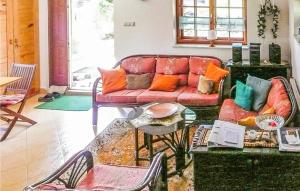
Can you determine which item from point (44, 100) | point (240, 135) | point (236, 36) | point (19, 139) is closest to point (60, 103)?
point (44, 100)

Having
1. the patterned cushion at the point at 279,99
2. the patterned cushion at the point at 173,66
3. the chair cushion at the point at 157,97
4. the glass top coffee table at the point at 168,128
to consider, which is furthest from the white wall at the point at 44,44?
the patterned cushion at the point at 279,99

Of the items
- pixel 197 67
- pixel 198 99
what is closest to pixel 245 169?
pixel 198 99

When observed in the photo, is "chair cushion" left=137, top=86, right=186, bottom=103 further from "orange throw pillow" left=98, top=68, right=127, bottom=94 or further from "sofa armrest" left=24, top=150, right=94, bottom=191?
"sofa armrest" left=24, top=150, right=94, bottom=191

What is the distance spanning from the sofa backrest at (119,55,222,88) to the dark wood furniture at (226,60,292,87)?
0.25 m

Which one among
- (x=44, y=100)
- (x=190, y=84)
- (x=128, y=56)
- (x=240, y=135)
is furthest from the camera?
(x=44, y=100)

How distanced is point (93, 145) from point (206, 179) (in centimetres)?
283

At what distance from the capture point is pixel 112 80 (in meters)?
7.39

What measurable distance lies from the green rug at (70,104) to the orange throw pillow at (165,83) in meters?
1.47

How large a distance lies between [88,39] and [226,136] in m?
6.25

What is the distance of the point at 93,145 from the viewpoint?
6352mm

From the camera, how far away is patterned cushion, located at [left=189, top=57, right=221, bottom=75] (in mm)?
7455

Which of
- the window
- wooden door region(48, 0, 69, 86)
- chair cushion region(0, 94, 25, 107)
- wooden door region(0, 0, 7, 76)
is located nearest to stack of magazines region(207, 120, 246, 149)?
chair cushion region(0, 94, 25, 107)

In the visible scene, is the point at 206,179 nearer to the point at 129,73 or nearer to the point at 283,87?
the point at 283,87

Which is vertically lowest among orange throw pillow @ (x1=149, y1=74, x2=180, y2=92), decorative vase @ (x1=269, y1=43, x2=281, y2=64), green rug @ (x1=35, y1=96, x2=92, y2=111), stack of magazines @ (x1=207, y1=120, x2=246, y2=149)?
green rug @ (x1=35, y1=96, x2=92, y2=111)
